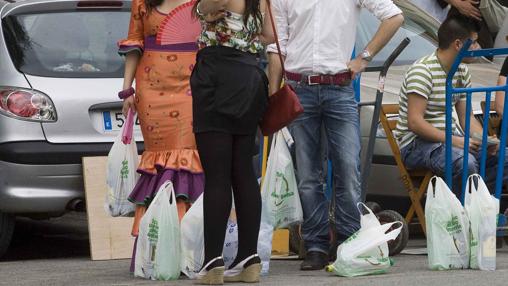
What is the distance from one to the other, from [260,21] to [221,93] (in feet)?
1.38

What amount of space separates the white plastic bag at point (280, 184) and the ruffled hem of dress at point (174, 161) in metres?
0.36

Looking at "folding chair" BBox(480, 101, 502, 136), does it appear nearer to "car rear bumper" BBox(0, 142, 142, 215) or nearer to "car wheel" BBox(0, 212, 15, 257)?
"car rear bumper" BBox(0, 142, 142, 215)

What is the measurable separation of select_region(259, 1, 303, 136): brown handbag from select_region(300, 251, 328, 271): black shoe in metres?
0.96

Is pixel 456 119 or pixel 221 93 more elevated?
pixel 221 93

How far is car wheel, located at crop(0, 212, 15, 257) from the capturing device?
8.96 metres

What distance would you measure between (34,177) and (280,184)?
1.79m

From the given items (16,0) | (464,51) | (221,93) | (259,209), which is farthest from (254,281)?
(16,0)

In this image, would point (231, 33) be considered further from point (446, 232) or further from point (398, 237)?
point (398, 237)

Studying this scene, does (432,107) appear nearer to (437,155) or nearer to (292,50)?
(437,155)

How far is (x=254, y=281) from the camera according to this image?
7.05 meters

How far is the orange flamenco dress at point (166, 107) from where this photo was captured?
755 cm

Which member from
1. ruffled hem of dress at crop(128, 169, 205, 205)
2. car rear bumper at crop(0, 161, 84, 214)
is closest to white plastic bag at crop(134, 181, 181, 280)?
ruffled hem of dress at crop(128, 169, 205, 205)

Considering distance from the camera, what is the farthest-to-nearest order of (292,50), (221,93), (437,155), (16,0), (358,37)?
1. (358,37)
2. (16,0)
3. (437,155)
4. (292,50)
5. (221,93)

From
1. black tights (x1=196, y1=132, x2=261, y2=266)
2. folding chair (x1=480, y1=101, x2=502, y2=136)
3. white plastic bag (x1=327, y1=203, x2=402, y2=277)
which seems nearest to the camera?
black tights (x1=196, y1=132, x2=261, y2=266)
